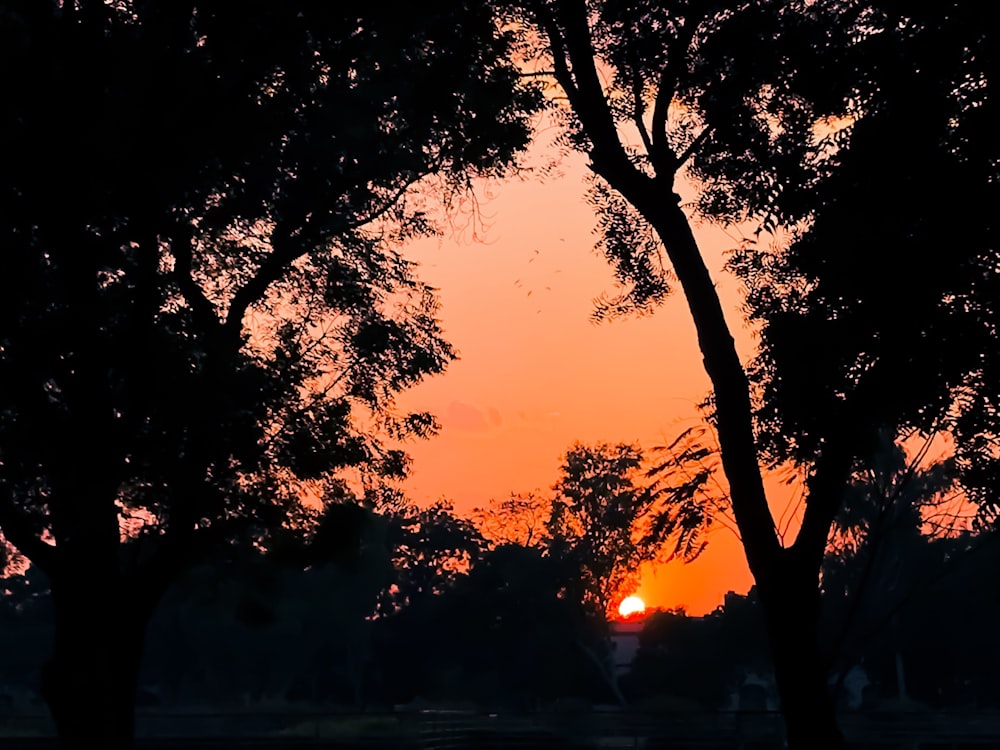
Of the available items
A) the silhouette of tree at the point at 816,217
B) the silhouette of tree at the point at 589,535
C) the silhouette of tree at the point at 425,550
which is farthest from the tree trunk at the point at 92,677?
the silhouette of tree at the point at 425,550

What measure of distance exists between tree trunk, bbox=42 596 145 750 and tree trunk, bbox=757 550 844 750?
8215mm

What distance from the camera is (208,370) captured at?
16172 millimetres

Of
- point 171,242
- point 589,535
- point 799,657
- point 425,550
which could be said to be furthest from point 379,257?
point 425,550

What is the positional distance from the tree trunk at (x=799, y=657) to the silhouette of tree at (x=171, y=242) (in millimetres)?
6559

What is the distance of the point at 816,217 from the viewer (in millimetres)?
13578

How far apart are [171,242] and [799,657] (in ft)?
31.9

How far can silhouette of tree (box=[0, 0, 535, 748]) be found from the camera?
49.0 ft

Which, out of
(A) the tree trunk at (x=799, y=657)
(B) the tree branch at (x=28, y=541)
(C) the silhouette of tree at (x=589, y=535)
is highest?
(C) the silhouette of tree at (x=589, y=535)

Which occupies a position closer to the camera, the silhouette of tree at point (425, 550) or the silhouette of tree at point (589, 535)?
the silhouette of tree at point (589, 535)

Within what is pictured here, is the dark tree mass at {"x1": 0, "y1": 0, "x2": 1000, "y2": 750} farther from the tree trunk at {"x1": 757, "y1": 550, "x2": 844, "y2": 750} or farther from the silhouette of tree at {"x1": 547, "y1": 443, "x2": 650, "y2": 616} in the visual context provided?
the silhouette of tree at {"x1": 547, "y1": 443, "x2": 650, "y2": 616}

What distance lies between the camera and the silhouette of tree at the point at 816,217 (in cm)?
1267

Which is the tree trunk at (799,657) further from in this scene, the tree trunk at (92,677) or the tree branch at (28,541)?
the tree branch at (28,541)

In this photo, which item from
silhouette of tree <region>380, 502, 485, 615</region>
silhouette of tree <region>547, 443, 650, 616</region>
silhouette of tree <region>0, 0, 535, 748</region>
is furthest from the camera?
silhouette of tree <region>380, 502, 485, 615</region>

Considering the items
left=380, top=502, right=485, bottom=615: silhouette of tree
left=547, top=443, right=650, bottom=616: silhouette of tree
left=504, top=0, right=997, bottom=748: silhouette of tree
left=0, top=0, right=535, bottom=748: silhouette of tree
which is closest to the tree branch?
left=0, top=0, right=535, bottom=748: silhouette of tree
